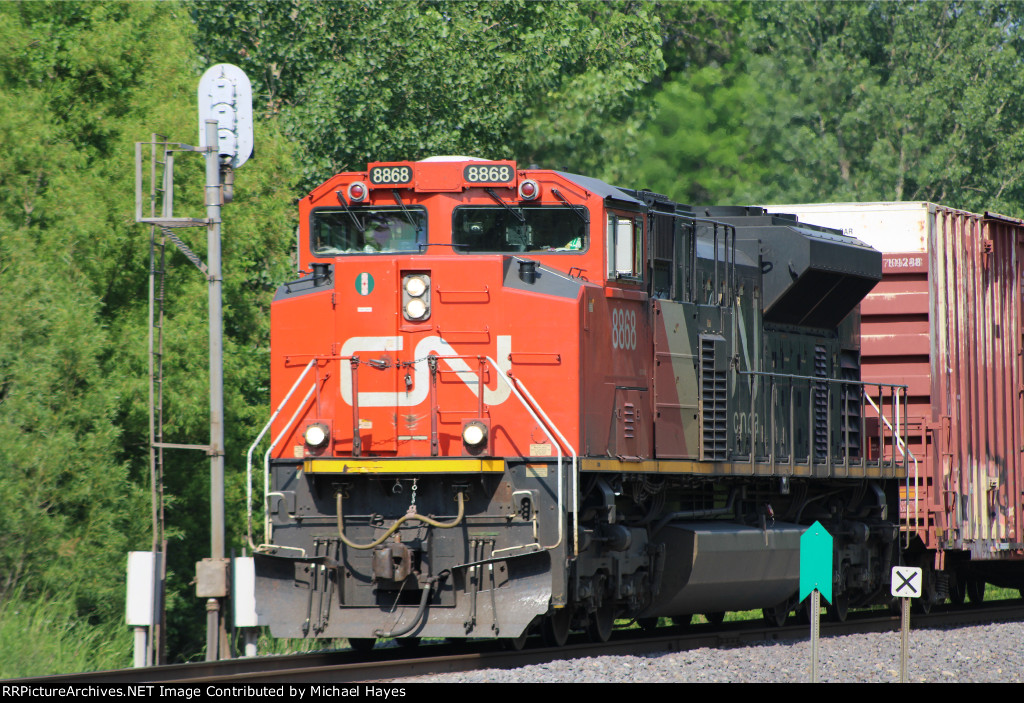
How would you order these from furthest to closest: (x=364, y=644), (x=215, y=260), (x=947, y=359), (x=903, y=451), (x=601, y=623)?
(x=947, y=359)
(x=903, y=451)
(x=215, y=260)
(x=601, y=623)
(x=364, y=644)

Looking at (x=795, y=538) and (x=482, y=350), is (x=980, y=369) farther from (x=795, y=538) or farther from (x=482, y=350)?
(x=482, y=350)

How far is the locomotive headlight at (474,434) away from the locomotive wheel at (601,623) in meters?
2.40

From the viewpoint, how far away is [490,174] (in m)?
11.6

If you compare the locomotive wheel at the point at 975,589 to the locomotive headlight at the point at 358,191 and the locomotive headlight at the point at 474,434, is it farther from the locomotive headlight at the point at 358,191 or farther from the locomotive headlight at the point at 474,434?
the locomotive headlight at the point at 358,191

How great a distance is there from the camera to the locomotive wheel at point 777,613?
49.7ft

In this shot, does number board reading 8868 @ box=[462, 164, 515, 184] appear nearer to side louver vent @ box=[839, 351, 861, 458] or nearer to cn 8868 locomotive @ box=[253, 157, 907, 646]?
cn 8868 locomotive @ box=[253, 157, 907, 646]

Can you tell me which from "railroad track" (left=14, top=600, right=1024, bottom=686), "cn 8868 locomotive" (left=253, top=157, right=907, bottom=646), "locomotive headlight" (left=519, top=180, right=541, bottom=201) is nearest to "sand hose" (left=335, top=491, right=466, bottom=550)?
"cn 8868 locomotive" (left=253, top=157, right=907, bottom=646)

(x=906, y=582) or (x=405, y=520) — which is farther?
(x=405, y=520)

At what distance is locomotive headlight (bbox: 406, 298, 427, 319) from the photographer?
1130cm

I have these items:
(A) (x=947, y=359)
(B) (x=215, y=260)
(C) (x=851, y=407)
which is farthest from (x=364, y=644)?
(A) (x=947, y=359)

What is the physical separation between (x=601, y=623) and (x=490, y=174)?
4181 mm

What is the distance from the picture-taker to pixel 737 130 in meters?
45.4

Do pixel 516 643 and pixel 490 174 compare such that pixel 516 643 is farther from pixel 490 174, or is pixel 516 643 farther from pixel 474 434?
pixel 490 174
